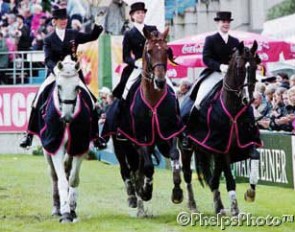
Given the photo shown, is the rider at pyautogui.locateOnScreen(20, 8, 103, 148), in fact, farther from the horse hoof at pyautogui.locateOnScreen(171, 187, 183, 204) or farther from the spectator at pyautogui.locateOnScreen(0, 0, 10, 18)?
the spectator at pyautogui.locateOnScreen(0, 0, 10, 18)

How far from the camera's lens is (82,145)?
14.7 meters

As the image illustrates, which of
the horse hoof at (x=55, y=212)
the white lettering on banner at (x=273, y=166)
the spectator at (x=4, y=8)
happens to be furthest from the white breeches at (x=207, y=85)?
the spectator at (x=4, y=8)

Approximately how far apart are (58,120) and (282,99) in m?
7.31

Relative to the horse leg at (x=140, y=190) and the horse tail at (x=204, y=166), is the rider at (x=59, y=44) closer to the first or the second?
the horse leg at (x=140, y=190)

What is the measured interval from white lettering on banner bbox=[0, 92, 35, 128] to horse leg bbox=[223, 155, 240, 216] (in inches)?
693

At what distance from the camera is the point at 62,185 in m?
14.4

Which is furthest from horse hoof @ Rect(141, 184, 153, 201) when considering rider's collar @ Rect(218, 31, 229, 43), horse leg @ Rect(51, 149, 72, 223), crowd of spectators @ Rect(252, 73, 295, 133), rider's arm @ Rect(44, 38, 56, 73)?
crowd of spectators @ Rect(252, 73, 295, 133)

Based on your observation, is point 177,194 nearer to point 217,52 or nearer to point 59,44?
point 217,52

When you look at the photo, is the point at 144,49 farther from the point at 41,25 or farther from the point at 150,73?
the point at 41,25

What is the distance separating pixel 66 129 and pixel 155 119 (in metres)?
1.29

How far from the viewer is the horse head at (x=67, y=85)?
14023mm

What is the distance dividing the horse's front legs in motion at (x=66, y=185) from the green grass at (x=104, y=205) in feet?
0.67

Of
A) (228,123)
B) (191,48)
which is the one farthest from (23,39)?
(228,123)

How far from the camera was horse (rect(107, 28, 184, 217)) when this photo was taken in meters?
14.3
